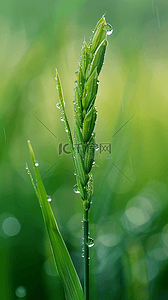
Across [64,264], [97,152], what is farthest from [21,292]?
[97,152]

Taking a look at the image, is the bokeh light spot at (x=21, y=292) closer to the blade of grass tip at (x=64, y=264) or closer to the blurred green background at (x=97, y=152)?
the blurred green background at (x=97, y=152)

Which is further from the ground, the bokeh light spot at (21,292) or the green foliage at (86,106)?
the green foliage at (86,106)

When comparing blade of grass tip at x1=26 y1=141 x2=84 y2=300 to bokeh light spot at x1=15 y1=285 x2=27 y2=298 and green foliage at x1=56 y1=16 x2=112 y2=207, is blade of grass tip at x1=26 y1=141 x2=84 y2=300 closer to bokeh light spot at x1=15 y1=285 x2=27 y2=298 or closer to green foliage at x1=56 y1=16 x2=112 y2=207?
green foliage at x1=56 y1=16 x2=112 y2=207

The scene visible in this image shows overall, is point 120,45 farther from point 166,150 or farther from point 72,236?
point 72,236

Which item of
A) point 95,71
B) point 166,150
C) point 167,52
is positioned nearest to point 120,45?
point 167,52

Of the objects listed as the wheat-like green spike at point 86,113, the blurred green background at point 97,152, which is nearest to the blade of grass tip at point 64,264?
the wheat-like green spike at point 86,113

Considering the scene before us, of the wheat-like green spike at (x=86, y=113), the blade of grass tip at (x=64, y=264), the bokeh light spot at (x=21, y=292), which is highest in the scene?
the wheat-like green spike at (x=86, y=113)

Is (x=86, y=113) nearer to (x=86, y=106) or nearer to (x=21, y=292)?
(x=86, y=106)

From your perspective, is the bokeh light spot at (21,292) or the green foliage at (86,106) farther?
the bokeh light spot at (21,292)
